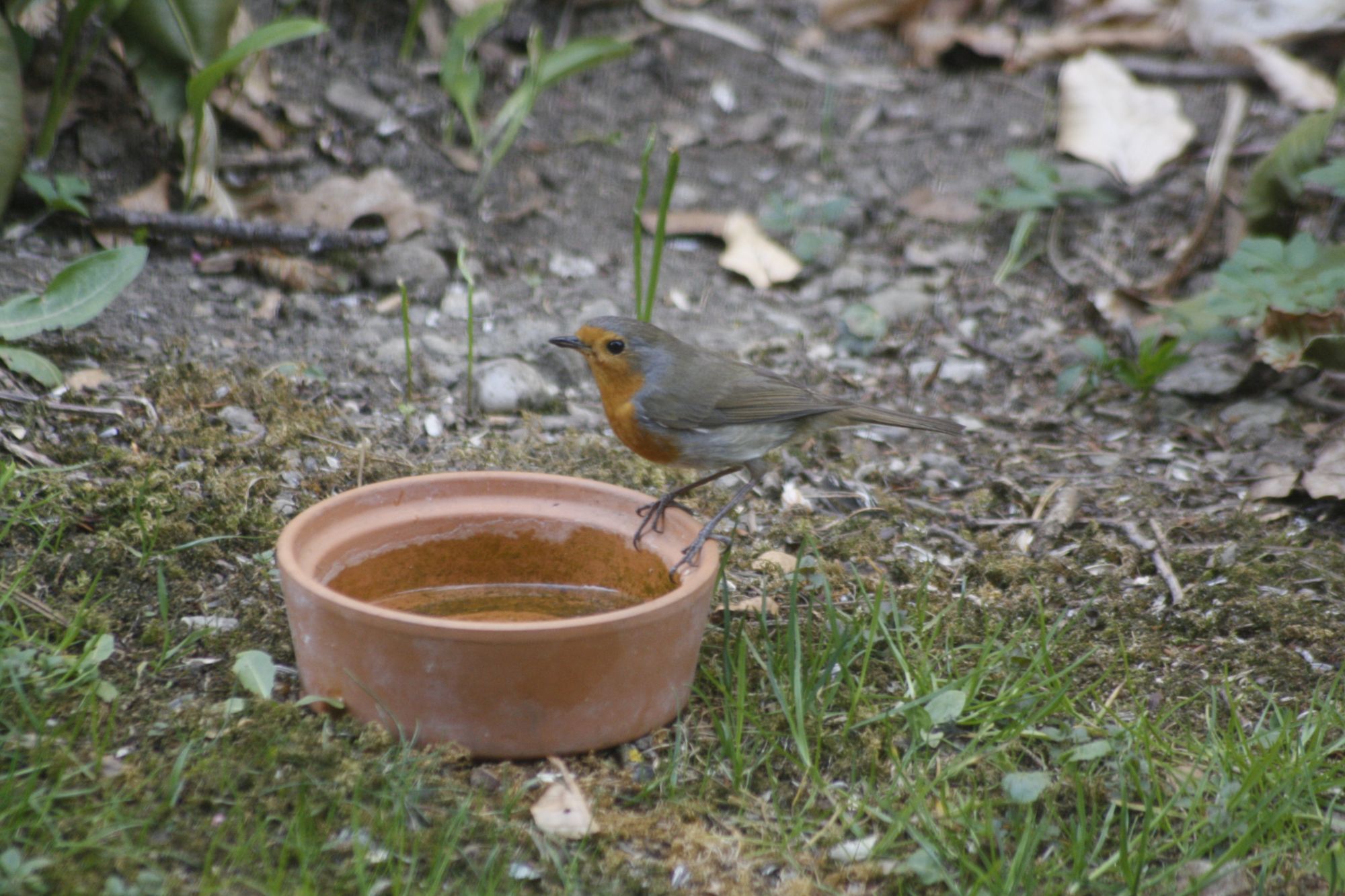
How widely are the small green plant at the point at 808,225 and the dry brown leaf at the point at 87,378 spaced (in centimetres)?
293

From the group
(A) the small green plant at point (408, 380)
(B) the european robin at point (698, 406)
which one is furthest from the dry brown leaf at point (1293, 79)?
(A) the small green plant at point (408, 380)

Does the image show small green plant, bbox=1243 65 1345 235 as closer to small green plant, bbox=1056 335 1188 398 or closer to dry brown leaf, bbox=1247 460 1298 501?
small green plant, bbox=1056 335 1188 398

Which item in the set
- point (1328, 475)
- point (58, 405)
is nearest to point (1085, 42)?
point (1328, 475)

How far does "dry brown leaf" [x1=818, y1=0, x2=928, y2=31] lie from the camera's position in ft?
24.3

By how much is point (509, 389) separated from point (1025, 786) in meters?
2.37

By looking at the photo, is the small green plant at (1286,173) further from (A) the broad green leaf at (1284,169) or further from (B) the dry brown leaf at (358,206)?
(B) the dry brown leaf at (358,206)

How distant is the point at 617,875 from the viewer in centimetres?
264

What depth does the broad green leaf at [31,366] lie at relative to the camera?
3.91 m

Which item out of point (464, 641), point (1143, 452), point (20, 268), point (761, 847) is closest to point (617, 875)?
point (761, 847)

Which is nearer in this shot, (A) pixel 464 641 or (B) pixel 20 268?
(A) pixel 464 641

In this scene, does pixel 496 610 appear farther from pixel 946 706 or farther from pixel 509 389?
pixel 509 389

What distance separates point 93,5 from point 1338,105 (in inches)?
182

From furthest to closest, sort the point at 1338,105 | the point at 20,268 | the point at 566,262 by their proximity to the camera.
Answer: the point at 566,262 < the point at 1338,105 < the point at 20,268

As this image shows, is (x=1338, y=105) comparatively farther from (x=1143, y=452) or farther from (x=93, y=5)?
(x=93, y=5)
